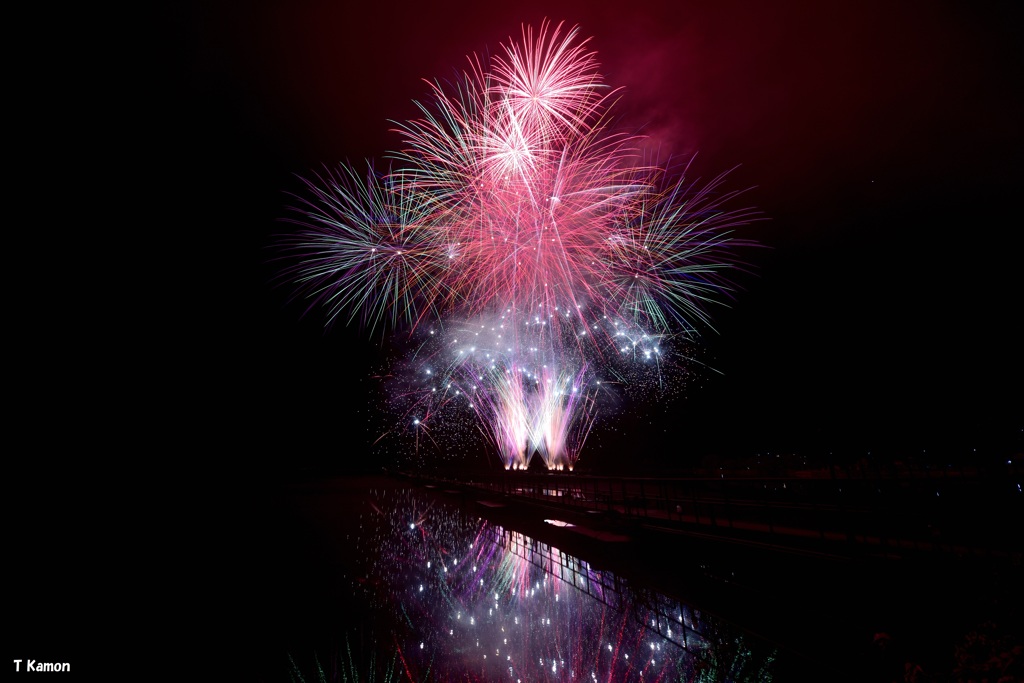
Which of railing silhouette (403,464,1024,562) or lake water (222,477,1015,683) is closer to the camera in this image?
lake water (222,477,1015,683)

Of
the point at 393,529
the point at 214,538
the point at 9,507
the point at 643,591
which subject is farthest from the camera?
the point at 9,507

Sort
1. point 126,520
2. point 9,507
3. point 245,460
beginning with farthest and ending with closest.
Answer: point 245,460
point 9,507
point 126,520

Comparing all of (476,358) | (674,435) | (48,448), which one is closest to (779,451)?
(674,435)

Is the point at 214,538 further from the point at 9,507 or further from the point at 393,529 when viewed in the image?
the point at 9,507

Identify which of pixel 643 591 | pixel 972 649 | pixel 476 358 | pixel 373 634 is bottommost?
pixel 373 634

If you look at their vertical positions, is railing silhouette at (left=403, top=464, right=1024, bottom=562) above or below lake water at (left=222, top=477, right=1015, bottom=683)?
above

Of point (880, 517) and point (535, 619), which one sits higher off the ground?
point (880, 517)

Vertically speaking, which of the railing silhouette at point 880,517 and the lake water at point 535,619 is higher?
the railing silhouette at point 880,517

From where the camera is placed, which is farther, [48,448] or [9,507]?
[48,448]

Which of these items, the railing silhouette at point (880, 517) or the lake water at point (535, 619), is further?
the railing silhouette at point (880, 517)

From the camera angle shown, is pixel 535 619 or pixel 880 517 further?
pixel 535 619

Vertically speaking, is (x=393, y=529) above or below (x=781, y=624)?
below
